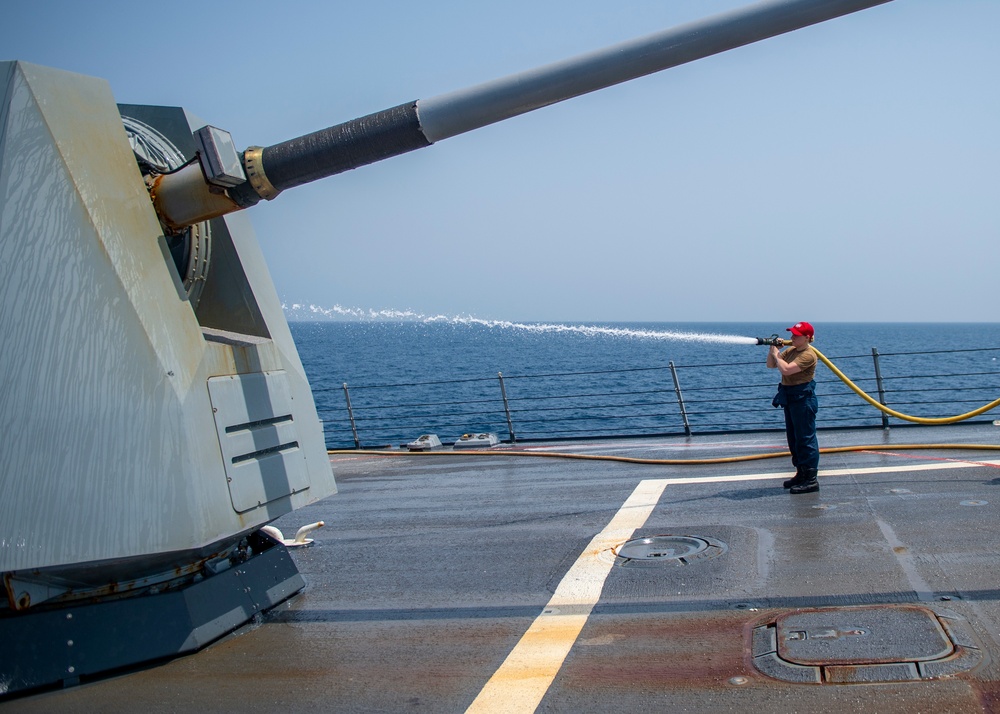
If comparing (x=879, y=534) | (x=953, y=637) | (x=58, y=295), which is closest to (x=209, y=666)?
(x=58, y=295)

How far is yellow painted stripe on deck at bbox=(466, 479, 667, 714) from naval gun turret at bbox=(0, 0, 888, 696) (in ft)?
5.17

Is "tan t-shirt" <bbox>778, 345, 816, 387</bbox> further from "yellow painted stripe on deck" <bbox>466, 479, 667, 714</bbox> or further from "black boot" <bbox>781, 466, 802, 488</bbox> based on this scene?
"yellow painted stripe on deck" <bbox>466, 479, 667, 714</bbox>

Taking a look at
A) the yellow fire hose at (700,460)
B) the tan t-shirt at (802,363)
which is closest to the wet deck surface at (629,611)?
the tan t-shirt at (802,363)

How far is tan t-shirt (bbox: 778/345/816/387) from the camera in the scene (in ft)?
26.4

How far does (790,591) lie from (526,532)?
249cm

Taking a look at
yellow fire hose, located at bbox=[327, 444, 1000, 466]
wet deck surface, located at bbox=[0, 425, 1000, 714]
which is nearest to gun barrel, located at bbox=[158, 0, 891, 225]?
wet deck surface, located at bbox=[0, 425, 1000, 714]

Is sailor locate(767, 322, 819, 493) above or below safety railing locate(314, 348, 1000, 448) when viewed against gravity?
above

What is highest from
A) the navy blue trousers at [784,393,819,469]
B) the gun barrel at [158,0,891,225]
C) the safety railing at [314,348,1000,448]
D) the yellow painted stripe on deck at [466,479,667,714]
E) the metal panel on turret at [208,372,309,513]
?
the gun barrel at [158,0,891,225]

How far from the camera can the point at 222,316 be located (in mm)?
5371

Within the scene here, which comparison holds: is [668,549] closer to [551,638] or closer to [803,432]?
[551,638]

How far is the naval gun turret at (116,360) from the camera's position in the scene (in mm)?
4180

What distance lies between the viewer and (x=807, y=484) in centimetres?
782

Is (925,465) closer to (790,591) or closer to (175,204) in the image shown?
(790,591)

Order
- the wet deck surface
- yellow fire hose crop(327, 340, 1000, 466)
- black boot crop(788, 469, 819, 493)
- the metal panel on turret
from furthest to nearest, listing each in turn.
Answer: yellow fire hose crop(327, 340, 1000, 466), black boot crop(788, 469, 819, 493), the metal panel on turret, the wet deck surface
